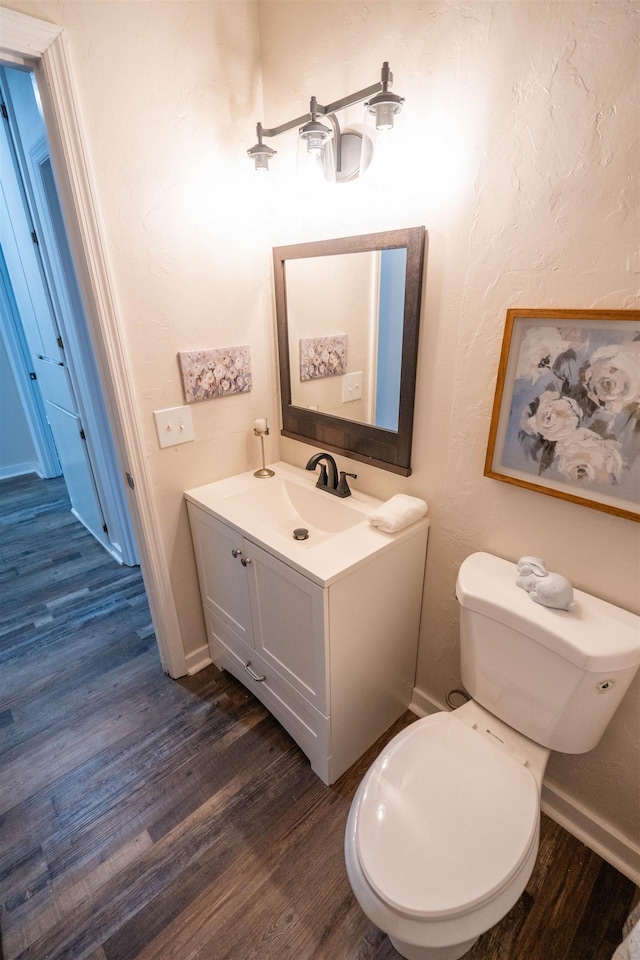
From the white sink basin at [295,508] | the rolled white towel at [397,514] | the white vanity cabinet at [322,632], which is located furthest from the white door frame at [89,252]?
the rolled white towel at [397,514]

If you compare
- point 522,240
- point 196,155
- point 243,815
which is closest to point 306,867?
point 243,815

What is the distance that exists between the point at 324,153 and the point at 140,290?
681mm

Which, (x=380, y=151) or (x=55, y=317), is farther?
(x=55, y=317)

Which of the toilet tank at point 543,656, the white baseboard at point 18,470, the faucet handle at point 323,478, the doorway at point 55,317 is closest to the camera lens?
the toilet tank at point 543,656

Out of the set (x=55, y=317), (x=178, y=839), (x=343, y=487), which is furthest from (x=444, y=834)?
(x=55, y=317)

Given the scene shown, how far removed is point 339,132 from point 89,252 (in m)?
0.77

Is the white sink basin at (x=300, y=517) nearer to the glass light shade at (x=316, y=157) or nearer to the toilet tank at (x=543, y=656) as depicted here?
the toilet tank at (x=543, y=656)

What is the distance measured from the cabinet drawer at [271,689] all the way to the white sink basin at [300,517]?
0.47 m

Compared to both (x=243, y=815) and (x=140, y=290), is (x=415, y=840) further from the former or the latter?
(x=140, y=290)

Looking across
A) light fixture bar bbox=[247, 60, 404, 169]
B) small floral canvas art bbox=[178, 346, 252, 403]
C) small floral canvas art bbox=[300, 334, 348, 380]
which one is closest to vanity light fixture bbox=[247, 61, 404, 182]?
light fixture bar bbox=[247, 60, 404, 169]

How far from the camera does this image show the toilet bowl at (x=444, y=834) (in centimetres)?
83

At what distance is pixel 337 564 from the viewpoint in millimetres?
1141

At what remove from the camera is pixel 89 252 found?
121 cm

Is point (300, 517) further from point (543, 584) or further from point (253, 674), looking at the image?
point (543, 584)
